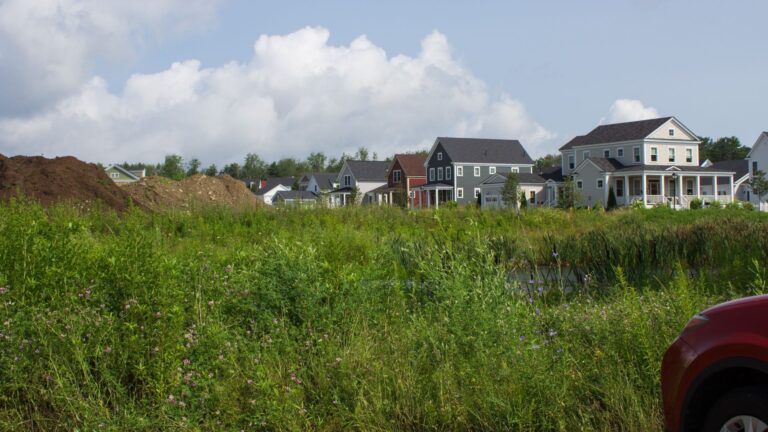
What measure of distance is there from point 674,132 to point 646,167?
18.8 ft

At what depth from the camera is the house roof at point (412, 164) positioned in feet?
275

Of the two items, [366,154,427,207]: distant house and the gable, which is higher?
the gable

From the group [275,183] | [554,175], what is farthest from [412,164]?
[275,183]

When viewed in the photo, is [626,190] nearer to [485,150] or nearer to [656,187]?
[656,187]

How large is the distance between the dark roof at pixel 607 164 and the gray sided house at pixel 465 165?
14.3 m

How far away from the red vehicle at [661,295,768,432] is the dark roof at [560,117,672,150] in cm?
6339

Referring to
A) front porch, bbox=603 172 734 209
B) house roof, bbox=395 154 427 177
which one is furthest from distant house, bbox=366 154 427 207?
front porch, bbox=603 172 734 209

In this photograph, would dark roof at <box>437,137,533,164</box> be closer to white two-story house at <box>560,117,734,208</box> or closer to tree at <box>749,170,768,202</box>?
white two-story house at <box>560,117,734,208</box>

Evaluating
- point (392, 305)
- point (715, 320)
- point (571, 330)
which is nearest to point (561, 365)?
point (571, 330)

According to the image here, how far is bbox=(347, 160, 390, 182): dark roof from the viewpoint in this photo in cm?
9219

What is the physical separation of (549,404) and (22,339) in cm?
352

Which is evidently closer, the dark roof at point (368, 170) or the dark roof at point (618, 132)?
the dark roof at point (618, 132)

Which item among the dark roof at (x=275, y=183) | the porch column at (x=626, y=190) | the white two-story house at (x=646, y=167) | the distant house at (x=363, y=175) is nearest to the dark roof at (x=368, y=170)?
the distant house at (x=363, y=175)

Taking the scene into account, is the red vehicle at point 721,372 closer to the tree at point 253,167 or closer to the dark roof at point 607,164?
the dark roof at point 607,164
